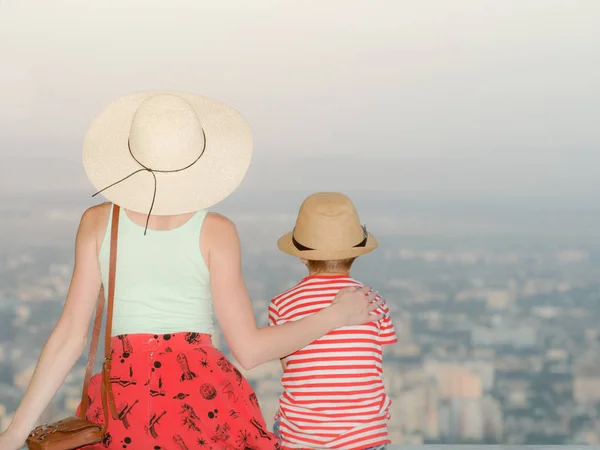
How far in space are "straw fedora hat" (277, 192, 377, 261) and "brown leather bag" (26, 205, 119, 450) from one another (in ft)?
2.61

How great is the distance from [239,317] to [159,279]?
0.24m

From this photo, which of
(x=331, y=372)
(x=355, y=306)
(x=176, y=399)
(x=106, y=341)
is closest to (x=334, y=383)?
(x=331, y=372)

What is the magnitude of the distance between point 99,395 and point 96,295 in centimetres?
27

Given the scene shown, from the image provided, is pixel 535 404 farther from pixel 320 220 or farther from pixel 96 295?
pixel 96 295

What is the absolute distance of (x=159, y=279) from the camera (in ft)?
8.54

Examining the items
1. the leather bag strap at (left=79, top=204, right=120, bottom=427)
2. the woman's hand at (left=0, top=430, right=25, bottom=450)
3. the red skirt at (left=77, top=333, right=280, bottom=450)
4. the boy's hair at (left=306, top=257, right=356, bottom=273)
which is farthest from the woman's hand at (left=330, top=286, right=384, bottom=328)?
the woman's hand at (left=0, top=430, right=25, bottom=450)

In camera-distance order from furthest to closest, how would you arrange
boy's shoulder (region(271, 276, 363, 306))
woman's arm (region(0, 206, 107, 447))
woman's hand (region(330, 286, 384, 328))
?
boy's shoulder (region(271, 276, 363, 306))
woman's hand (region(330, 286, 384, 328))
woman's arm (region(0, 206, 107, 447))

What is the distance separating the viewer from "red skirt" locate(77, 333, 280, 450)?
8.37ft

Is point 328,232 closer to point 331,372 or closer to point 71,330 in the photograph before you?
point 331,372

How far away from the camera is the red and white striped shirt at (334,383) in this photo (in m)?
3.08

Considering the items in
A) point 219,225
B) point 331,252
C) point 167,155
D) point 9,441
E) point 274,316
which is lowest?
point 9,441

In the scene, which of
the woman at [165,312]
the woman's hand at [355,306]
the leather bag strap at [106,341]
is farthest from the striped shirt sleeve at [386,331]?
the leather bag strap at [106,341]

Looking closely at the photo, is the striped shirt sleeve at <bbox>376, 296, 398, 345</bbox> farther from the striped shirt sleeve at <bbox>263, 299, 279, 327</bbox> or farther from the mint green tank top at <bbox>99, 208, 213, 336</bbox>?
the mint green tank top at <bbox>99, 208, 213, 336</bbox>

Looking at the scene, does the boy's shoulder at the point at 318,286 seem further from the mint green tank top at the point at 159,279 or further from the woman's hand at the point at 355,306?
the mint green tank top at the point at 159,279
